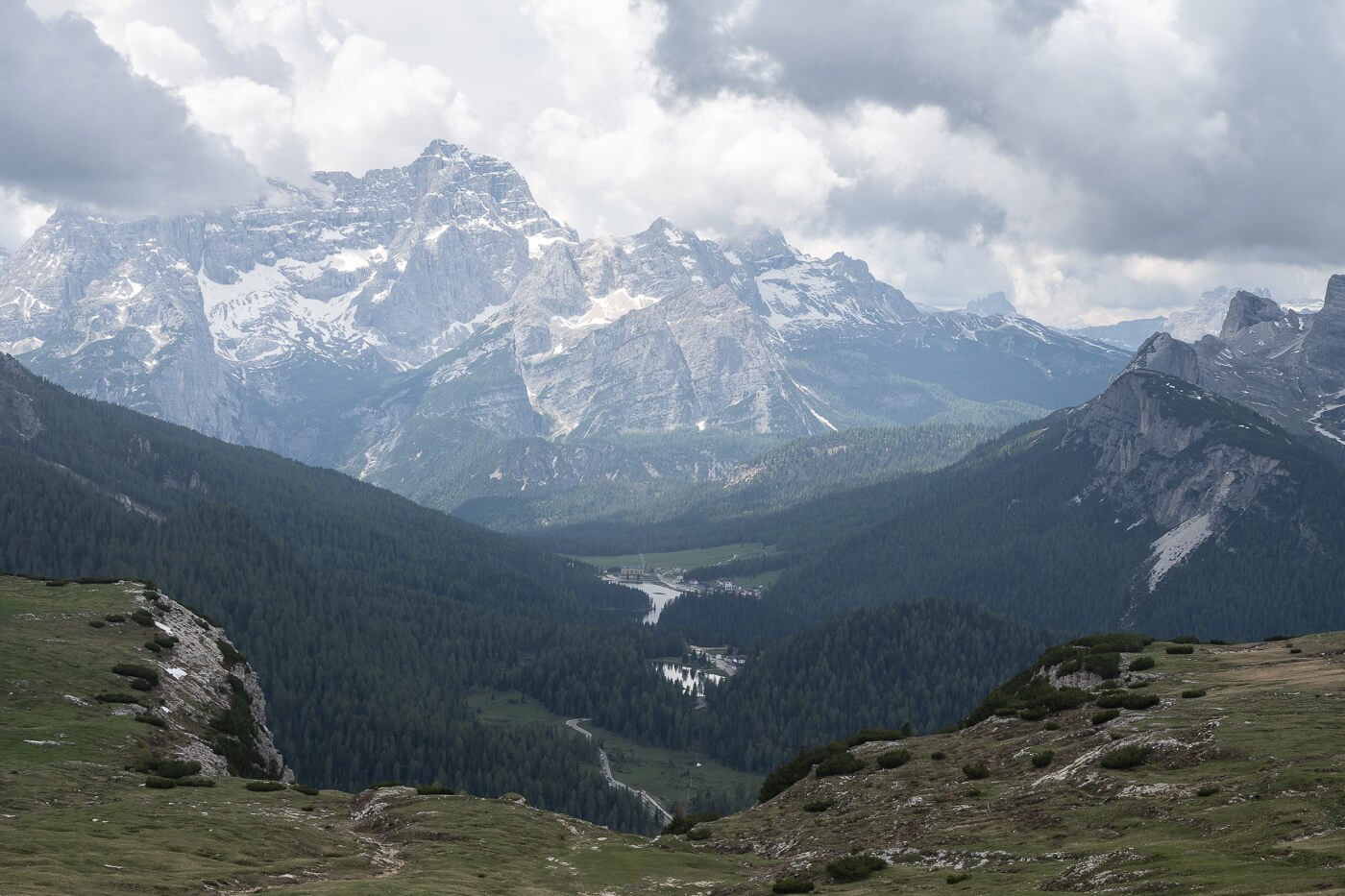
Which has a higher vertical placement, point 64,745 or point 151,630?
point 151,630

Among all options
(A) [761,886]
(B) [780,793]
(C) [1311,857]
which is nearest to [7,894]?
(A) [761,886]

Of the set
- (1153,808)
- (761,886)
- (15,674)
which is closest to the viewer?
(1153,808)

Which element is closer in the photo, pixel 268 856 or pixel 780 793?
pixel 268 856

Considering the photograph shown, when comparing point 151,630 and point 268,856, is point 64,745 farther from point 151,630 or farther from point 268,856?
point 151,630

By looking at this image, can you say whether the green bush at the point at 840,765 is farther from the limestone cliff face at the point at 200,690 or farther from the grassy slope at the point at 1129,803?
the limestone cliff face at the point at 200,690

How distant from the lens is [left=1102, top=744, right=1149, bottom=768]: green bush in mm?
59094

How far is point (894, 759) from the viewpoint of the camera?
76938 mm

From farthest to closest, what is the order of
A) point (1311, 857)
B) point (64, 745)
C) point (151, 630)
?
point (151, 630) < point (64, 745) < point (1311, 857)

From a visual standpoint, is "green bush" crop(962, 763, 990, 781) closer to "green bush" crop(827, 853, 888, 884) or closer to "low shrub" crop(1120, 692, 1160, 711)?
"low shrub" crop(1120, 692, 1160, 711)

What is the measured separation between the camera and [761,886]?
56281 mm

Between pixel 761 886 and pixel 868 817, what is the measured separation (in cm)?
1249

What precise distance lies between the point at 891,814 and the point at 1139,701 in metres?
18.6

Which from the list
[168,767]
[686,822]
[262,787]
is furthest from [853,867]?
[168,767]

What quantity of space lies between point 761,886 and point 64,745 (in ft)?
173
